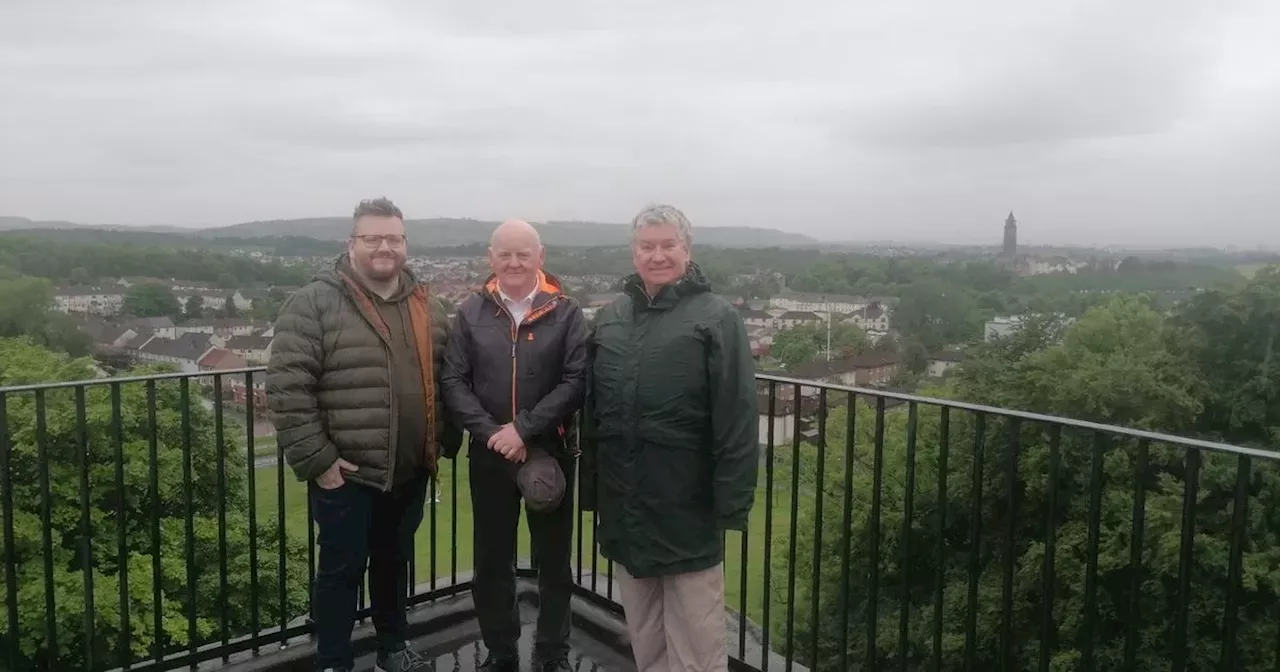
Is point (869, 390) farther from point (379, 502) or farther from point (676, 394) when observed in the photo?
point (379, 502)

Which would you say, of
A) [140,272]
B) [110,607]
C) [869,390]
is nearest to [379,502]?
[869,390]

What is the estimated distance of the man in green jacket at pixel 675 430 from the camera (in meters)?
2.41

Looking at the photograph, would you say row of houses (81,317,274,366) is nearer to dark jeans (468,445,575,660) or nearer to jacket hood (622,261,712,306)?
dark jeans (468,445,575,660)

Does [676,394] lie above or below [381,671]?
above

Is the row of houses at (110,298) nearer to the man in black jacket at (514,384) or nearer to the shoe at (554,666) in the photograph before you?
the shoe at (554,666)

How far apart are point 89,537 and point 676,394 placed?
6.24ft

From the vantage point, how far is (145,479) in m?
15.9

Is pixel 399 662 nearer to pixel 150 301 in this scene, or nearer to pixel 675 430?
pixel 675 430

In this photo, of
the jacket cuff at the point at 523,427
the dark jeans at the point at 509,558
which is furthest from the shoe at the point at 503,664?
the jacket cuff at the point at 523,427

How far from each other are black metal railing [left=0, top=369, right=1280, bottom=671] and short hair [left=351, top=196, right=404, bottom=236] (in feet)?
2.77

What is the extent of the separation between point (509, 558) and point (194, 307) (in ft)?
187

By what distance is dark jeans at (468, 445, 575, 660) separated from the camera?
293 cm

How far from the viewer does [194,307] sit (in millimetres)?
53281

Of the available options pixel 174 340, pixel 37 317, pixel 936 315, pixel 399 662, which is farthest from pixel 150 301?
pixel 399 662
